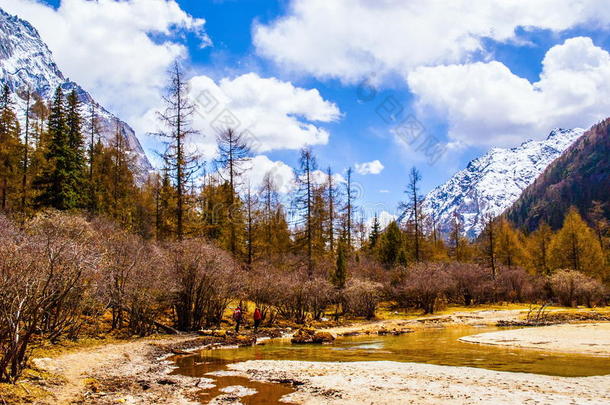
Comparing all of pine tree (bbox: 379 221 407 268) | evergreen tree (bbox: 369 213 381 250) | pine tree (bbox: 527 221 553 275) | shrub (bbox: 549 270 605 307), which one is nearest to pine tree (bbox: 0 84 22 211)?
pine tree (bbox: 379 221 407 268)

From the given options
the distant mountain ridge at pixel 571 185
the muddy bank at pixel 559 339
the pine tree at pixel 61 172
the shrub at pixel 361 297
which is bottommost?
the muddy bank at pixel 559 339

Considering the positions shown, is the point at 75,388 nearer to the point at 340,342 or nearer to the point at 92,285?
the point at 92,285

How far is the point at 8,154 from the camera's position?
1502 inches

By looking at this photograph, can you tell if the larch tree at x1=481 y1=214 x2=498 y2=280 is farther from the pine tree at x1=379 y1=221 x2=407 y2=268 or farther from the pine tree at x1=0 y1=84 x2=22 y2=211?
the pine tree at x1=0 y1=84 x2=22 y2=211

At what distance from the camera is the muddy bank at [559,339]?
17.8m

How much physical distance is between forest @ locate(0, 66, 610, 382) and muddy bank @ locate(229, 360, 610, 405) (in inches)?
257

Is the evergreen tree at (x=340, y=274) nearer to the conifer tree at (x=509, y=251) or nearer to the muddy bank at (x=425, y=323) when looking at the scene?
the muddy bank at (x=425, y=323)

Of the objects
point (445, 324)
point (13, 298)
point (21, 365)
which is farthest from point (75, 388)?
point (445, 324)

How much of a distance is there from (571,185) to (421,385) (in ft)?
599

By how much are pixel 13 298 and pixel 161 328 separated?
1549 cm

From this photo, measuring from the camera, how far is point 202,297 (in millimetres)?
24281

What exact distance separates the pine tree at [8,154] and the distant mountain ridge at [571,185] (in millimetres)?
140384

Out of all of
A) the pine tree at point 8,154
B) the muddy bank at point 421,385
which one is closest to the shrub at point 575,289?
the muddy bank at point 421,385

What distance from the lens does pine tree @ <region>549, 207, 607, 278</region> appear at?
5516cm
